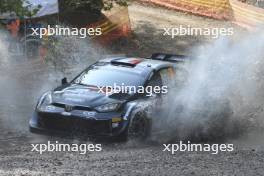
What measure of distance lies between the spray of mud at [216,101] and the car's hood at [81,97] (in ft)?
4.21

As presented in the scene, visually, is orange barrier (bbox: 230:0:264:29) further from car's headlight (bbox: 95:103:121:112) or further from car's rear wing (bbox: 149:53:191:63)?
car's headlight (bbox: 95:103:121:112)

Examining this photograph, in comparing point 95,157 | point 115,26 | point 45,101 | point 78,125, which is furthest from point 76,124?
point 115,26

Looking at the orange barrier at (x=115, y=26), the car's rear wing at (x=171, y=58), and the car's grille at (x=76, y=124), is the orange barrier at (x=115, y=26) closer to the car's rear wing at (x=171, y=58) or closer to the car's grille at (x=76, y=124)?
the car's rear wing at (x=171, y=58)

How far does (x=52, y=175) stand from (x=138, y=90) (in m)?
3.54

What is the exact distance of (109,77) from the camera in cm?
1150

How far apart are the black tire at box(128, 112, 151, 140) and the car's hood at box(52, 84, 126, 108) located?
1.65ft

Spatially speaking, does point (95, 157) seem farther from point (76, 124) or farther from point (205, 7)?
point (205, 7)

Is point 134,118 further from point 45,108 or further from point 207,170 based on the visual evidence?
point 207,170

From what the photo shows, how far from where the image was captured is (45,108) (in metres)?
10.7

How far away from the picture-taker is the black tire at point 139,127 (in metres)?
10.5

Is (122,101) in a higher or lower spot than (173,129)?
higher

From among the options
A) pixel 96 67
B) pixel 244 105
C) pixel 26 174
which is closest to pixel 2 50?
pixel 96 67

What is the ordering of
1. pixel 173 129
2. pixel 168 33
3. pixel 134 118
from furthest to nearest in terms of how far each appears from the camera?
pixel 168 33 → pixel 173 129 → pixel 134 118

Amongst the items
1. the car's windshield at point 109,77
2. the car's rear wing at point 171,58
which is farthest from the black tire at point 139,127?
the car's rear wing at point 171,58
